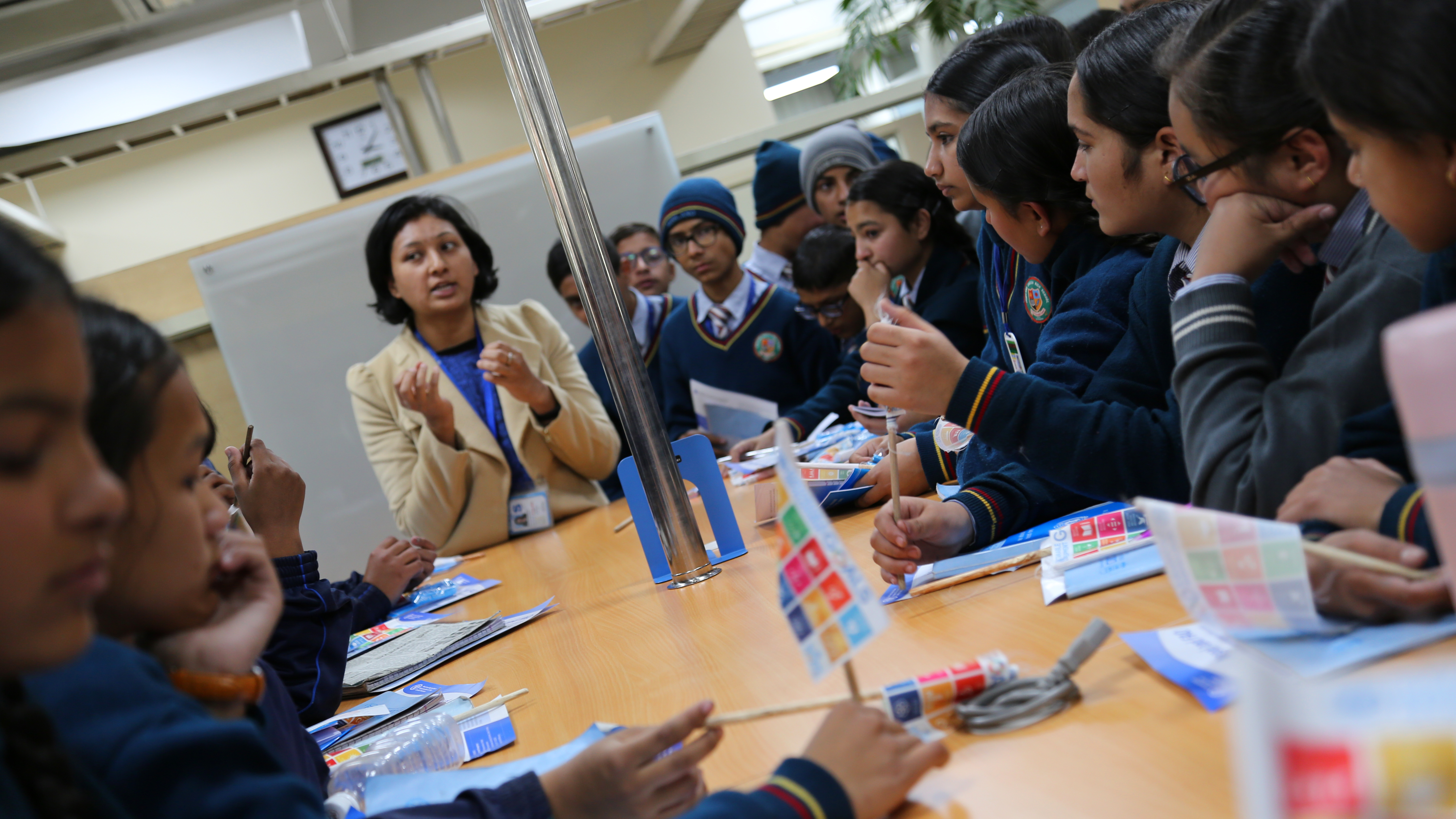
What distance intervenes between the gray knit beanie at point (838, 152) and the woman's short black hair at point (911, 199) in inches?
26.3

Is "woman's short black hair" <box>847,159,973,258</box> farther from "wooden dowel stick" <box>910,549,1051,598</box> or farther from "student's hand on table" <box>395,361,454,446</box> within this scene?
"wooden dowel stick" <box>910,549,1051,598</box>

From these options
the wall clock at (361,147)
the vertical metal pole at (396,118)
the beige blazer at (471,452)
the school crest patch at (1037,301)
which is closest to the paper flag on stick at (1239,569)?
the school crest patch at (1037,301)

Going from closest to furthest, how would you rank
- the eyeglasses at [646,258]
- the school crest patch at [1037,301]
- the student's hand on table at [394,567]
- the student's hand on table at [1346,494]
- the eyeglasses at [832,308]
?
Answer: 1. the student's hand on table at [1346,494]
2. the school crest patch at [1037,301]
3. the student's hand on table at [394,567]
4. the eyeglasses at [832,308]
5. the eyeglasses at [646,258]

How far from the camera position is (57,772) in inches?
18.8

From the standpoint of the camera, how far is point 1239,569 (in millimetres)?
643

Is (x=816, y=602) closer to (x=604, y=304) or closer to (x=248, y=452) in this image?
(x=604, y=304)

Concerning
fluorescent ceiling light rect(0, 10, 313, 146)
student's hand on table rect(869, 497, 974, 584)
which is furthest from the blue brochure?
fluorescent ceiling light rect(0, 10, 313, 146)

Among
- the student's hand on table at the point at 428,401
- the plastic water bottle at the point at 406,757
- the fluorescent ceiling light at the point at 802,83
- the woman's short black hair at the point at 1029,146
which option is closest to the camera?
the plastic water bottle at the point at 406,757

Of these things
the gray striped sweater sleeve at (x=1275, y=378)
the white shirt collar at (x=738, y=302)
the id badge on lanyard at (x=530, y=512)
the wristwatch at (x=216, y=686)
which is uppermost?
the white shirt collar at (x=738, y=302)

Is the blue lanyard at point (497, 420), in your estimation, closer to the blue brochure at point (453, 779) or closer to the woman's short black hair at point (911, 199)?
the woman's short black hair at point (911, 199)

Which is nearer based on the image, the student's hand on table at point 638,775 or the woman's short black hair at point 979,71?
the student's hand on table at point 638,775

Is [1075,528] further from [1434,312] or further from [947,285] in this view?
[947,285]

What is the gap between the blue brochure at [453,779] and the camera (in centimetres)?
88

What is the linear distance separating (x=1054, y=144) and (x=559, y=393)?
5.10 feet
